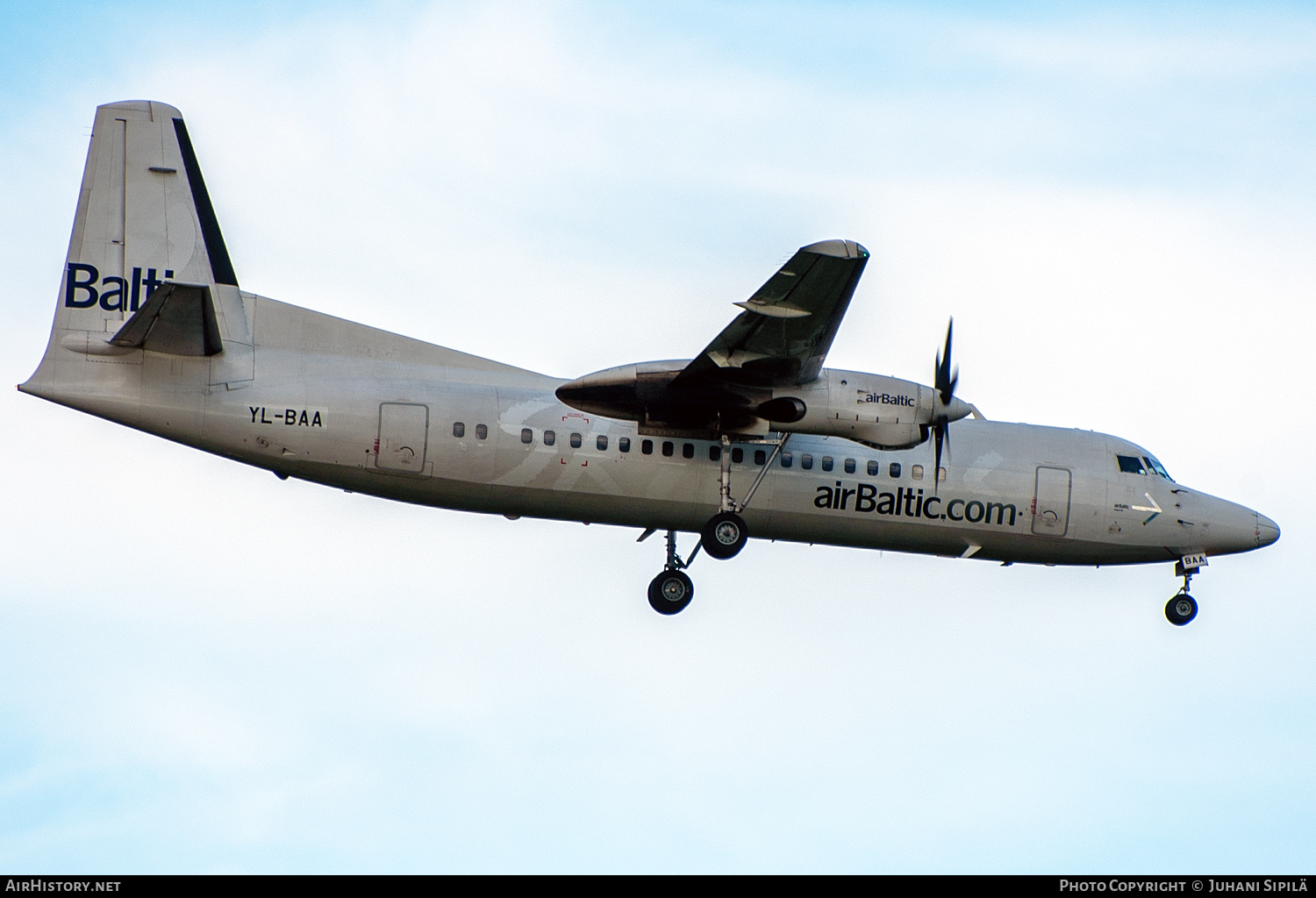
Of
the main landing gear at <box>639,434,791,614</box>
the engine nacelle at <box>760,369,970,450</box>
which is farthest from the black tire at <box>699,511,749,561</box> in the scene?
the engine nacelle at <box>760,369,970,450</box>

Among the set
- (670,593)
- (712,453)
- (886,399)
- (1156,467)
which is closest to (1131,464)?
(1156,467)

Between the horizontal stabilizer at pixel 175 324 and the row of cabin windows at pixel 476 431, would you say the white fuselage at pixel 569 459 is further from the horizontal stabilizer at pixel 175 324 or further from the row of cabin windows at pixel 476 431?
the horizontal stabilizer at pixel 175 324

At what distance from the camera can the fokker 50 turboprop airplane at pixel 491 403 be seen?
841 inches

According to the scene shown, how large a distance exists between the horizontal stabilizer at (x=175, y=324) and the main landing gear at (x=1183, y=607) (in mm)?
16738

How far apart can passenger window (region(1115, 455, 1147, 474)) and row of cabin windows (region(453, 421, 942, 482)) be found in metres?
3.64

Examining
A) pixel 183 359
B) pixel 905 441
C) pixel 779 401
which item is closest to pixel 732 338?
pixel 779 401

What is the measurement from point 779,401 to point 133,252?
10009 millimetres

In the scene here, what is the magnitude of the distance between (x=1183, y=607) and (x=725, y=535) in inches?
346

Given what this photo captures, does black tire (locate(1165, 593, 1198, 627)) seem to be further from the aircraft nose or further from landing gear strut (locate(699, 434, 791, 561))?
landing gear strut (locate(699, 434, 791, 561))

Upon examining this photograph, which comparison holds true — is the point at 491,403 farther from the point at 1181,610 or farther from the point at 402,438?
the point at 1181,610

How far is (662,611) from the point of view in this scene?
81.3ft

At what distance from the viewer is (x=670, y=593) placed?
24.7m

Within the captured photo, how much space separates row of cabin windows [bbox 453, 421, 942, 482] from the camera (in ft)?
75.0

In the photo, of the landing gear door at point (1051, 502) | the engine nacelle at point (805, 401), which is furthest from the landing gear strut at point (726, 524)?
the landing gear door at point (1051, 502)
